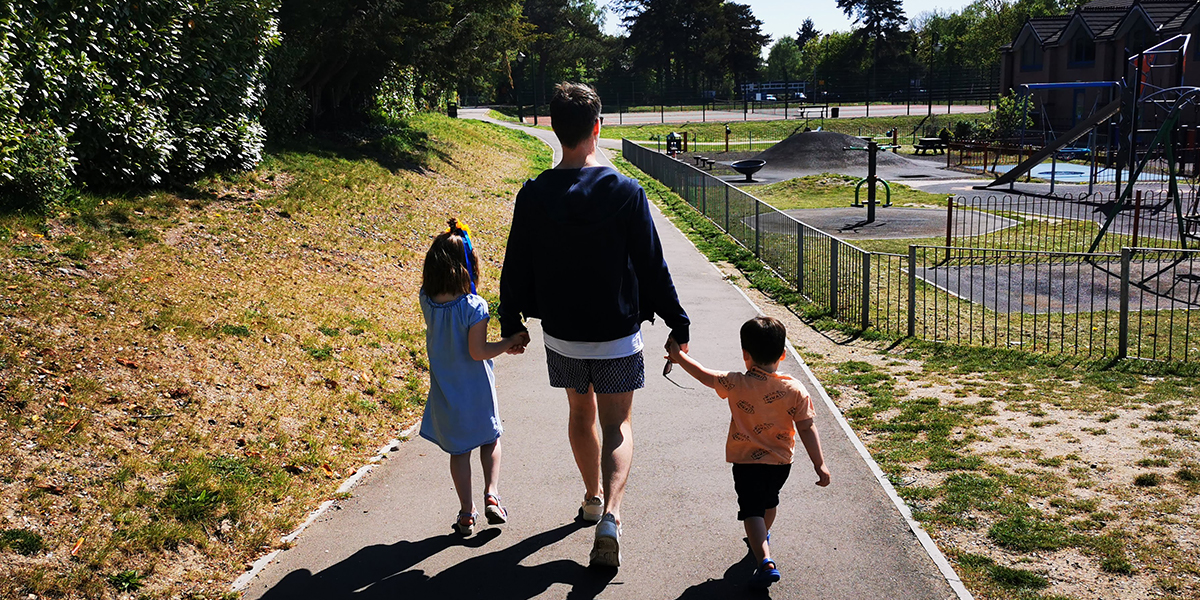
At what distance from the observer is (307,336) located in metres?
7.79

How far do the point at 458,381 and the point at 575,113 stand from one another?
1437mm

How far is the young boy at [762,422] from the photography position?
4125mm

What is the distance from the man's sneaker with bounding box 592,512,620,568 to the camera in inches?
164

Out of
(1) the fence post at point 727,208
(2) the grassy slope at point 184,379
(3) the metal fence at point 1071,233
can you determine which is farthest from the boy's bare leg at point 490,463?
(1) the fence post at point 727,208

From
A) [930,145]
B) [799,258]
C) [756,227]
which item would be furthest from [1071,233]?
[930,145]

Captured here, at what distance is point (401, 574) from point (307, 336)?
389 centimetres

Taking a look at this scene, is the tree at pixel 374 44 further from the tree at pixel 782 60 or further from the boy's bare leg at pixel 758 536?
the tree at pixel 782 60

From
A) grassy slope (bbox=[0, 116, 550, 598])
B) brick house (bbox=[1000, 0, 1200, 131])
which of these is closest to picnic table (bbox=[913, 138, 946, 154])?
brick house (bbox=[1000, 0, 1200, 131])

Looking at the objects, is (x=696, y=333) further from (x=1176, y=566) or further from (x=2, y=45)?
(x=2, y=45)

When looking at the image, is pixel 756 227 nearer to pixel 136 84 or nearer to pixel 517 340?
pixel 136 84

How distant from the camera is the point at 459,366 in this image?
4586 mm

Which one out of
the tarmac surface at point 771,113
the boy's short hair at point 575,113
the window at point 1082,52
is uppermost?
the window at point 1082,52

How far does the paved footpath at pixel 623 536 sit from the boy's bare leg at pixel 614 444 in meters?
0.36

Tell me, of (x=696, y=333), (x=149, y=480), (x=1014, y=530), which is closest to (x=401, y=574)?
(x=149, y=480)
